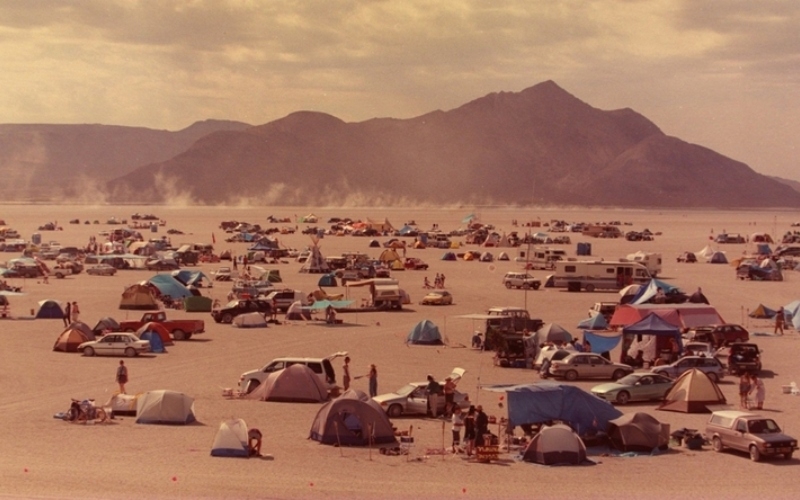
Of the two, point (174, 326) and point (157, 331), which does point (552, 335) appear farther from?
point (174, 326)

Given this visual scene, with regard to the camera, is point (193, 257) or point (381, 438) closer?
point (381, 438)

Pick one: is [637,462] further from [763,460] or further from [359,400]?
[359,400]

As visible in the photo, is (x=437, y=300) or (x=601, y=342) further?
(x=437, y=300)

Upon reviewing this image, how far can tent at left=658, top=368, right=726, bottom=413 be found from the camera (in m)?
22.0

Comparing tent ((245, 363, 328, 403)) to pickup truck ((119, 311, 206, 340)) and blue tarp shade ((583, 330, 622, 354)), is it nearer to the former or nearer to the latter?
blue tarp shade ((583, 330, 622, 354))

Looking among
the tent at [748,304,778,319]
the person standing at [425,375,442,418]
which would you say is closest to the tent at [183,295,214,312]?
the tent at [748,304,778,319]

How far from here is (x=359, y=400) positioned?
19.0m

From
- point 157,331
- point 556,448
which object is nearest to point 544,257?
point 157,331

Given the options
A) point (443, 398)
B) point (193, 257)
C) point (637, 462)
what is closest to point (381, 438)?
point (443, 398)

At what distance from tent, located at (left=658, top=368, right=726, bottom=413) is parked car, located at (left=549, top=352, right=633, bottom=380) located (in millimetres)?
3359

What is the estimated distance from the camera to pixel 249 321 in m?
35.2

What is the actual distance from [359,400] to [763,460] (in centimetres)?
659

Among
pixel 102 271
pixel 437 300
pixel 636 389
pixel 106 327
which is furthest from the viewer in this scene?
pixel 102 271

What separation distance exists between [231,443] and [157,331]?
12.9m
